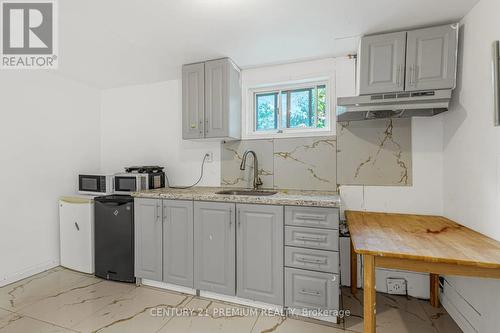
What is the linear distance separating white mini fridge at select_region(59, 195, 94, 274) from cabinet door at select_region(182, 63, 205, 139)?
1363 mm

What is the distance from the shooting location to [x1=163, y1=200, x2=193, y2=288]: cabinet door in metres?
2.26

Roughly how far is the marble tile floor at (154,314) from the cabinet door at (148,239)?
194mm

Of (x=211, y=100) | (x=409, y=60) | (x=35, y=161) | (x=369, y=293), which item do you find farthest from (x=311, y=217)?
(x=35, y=161)

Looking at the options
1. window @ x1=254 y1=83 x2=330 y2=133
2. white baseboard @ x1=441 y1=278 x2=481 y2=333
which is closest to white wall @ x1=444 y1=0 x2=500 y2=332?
white baseboard @ x1=441 y1=278 x2=481 y2=333

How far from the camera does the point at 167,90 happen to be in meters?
3.19

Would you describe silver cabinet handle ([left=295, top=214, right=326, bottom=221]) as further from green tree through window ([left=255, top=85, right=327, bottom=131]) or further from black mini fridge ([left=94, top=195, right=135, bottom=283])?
black mini fridge ([left=94, top=195, right=135, bottom=283])

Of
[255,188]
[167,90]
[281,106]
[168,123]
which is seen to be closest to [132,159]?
[168,123]

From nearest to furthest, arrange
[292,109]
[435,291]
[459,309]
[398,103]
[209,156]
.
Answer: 1. [459,309]
2. [398,103]
3. [435,291]
4. [292,109]
5. [209,156]

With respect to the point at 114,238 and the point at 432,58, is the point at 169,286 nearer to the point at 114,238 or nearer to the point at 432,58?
the point at 114,238

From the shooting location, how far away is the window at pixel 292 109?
2641mm

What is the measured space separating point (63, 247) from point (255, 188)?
7.81 ft

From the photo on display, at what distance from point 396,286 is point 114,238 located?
2851 mm

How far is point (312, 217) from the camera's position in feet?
6.17

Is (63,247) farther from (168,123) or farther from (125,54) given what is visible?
(125,54)
